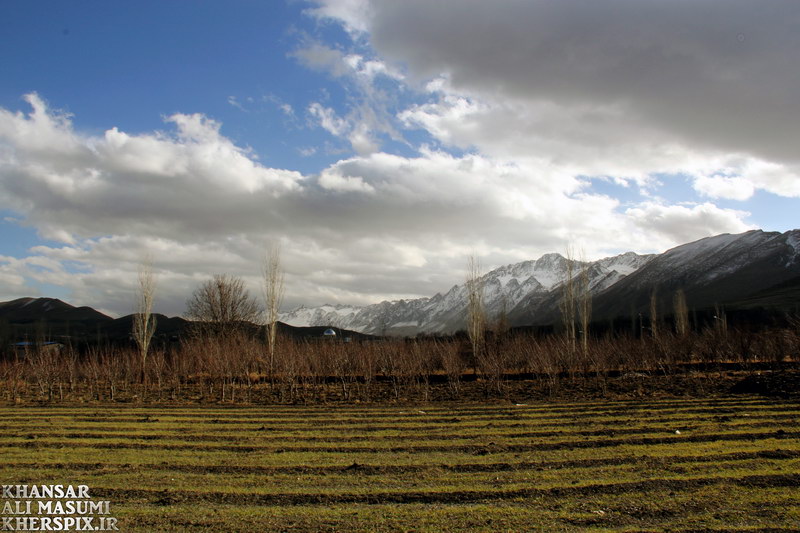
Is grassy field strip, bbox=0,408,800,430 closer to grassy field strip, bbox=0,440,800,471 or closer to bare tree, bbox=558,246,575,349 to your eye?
grassy field strip, bbox=0,440,800,471

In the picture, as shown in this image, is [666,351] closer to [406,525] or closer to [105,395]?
[406,525]

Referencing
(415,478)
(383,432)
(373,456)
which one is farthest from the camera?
(383,432)

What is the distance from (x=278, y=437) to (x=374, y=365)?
1703cm

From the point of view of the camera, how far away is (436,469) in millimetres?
10938

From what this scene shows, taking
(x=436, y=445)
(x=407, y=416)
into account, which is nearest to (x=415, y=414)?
(x=407, y=416)

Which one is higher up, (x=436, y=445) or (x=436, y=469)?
(x=436, y=469)

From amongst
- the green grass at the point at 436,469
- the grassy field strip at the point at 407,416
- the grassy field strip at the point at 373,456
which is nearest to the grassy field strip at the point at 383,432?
the green grass at the point at 436,469

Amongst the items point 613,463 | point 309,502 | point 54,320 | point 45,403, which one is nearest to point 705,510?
point 613,463

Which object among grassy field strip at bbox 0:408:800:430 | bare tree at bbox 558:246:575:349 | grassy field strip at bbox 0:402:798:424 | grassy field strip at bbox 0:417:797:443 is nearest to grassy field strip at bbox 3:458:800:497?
grassy field strip at bbox 0:417:797:443

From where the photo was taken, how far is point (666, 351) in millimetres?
29375

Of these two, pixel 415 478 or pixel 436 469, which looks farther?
pixel 436 469

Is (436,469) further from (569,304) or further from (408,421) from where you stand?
(569,304)

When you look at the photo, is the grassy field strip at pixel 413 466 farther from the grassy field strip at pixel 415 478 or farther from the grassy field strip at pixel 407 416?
the grassy field strip at pixel 407 416

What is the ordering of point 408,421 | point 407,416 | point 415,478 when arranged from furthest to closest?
point 407,416 < point 408,421 < point 415,478
